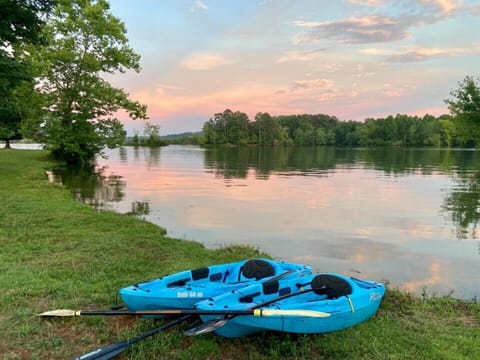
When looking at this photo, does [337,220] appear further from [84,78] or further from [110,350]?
[84,78]

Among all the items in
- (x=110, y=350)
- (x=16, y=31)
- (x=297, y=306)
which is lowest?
(x=110, y=350)

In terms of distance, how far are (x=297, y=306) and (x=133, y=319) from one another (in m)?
1.95

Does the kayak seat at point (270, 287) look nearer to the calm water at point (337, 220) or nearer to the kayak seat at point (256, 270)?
the kayak seat at point (256, 270)

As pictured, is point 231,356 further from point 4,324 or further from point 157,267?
point 157,267

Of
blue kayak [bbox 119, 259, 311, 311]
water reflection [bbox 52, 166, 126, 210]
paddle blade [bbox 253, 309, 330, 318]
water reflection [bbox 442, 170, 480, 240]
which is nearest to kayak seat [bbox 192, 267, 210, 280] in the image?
blue kayak [bbox 119, 259, 311, 311]

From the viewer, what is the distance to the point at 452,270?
794cm

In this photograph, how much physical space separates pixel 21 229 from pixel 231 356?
22.5 ft

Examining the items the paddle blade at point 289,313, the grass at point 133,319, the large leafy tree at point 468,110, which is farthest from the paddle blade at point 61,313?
the large leafy tree at point 468,110

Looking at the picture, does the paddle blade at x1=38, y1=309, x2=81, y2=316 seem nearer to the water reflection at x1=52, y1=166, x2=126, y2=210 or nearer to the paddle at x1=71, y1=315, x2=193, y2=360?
the paddle at x1=71, y1=315, x2=193, y2=360

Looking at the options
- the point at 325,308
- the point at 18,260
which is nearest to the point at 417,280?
the point at 325,308

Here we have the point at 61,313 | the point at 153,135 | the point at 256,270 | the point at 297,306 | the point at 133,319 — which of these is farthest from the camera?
the point at 153,135

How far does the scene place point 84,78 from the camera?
90.5ft

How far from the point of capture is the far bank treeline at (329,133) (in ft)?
392

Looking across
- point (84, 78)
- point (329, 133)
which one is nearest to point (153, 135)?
point (329, 133)
